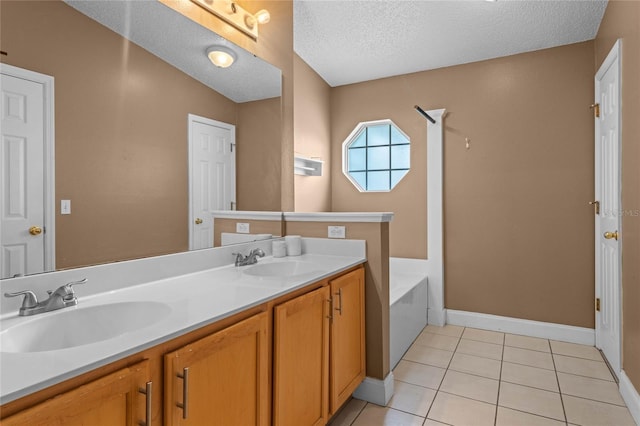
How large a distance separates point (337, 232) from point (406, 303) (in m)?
1.05

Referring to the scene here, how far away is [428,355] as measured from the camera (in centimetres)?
282

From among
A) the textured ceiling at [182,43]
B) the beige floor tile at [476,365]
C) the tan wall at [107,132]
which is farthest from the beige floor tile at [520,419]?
the textured ceiling at [182,43]

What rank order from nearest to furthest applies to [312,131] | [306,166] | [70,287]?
→ [70,287] < [306,166] < [312,131]

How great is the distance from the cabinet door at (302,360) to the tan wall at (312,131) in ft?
5.69

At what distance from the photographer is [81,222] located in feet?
4.37

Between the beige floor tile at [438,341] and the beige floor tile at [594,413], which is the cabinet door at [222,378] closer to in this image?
the beige floor tile at [594,413]

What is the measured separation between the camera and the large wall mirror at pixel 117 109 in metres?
1.23

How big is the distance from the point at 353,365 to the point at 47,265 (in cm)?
154

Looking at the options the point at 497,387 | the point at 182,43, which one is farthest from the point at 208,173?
the point at 497,387

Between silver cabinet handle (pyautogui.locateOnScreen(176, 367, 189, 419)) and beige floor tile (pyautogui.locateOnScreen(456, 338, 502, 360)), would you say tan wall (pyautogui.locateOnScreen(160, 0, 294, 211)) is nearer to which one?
silver cabinet handle (pyautogui.locateOnScreen(176, 367, 189, 419))

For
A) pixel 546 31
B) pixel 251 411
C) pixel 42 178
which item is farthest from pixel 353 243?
pixel 546 31

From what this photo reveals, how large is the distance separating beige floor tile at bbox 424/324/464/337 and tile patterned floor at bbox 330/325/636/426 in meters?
A: 0.14

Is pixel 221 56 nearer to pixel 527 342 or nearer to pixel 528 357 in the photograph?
pixel 528 357

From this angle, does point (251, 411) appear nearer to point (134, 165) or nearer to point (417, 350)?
point (134, 165)
